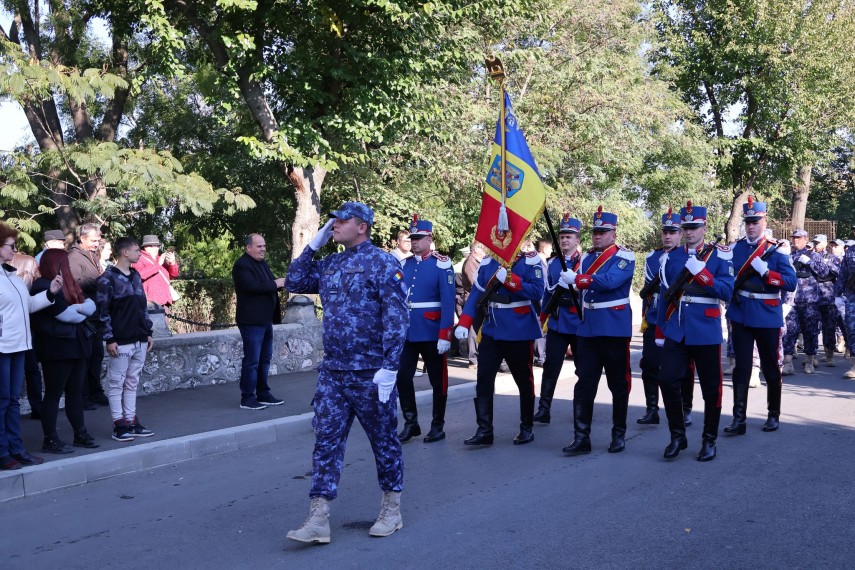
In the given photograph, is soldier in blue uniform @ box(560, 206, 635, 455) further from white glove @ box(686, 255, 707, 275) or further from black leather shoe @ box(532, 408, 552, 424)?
black leather shoe @ box(532, 408, 552, 424)

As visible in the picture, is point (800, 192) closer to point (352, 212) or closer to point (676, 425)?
point (676, 425)

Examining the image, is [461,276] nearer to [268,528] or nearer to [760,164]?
[268,528]

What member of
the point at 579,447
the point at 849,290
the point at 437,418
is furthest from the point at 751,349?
the point at 849,290

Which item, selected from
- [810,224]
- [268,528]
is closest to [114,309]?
[268,528]

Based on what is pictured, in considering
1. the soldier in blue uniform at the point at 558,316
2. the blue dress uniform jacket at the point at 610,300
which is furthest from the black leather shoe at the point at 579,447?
the soldier in blue uniform at the point at 558,316

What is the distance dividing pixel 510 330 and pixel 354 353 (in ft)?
9.75

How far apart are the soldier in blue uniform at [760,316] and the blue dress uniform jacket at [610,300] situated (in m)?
1.60

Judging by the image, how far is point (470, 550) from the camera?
17.2ft

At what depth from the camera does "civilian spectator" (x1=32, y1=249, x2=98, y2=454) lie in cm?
760

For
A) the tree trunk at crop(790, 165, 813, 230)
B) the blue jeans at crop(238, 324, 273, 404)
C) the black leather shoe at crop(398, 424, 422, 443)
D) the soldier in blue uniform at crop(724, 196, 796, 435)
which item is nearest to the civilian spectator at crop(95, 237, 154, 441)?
the blue jeans at crop(238, 324, 273, 404)

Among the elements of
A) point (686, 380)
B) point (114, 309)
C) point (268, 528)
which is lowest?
point (268, 528)

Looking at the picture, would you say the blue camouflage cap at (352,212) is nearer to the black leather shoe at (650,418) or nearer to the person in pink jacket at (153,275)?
the black leather shoe at (650,418)

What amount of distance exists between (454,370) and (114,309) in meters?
5.90

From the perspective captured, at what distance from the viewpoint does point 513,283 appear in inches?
318
